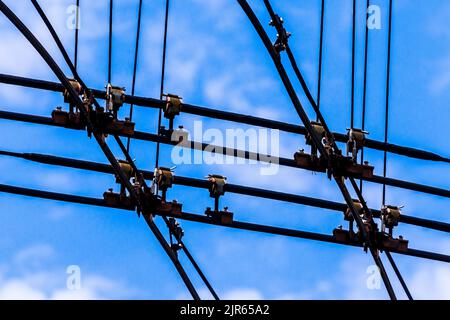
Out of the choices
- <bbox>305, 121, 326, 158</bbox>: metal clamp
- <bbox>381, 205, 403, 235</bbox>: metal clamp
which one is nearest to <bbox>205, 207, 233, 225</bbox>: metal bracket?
<bbox>305, 121, 326, 158</bbox>: metal clamp

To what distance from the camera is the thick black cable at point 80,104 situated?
114 ft

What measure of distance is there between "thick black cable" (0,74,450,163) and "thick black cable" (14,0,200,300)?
1310mm

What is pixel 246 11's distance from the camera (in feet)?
117

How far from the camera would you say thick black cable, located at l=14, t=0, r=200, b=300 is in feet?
114

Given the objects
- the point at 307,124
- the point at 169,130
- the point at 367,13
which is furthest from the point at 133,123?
the point at 367,13

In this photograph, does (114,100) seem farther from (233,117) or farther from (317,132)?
(317,132)

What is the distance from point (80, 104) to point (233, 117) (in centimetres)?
422

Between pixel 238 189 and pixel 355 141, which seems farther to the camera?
pixel 355 141

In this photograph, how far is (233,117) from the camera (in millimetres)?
39812

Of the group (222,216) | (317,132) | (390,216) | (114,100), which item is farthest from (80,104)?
(390,216)

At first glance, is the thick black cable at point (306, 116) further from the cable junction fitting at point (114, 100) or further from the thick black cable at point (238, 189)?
the cable junction fitting at point (114, 100)

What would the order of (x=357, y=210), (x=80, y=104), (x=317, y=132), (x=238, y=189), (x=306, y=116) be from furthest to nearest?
1. (x=357, y=210)
2. (x=238, y=189)
3. (x=317, y=132)
4. (x=306, y=116)
5. (x=80, y=104)
